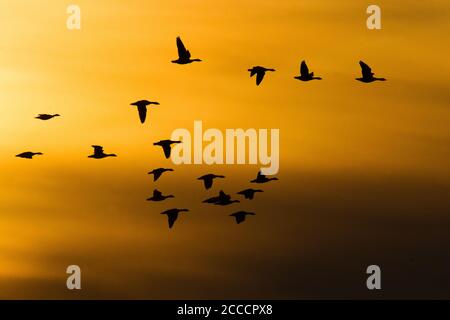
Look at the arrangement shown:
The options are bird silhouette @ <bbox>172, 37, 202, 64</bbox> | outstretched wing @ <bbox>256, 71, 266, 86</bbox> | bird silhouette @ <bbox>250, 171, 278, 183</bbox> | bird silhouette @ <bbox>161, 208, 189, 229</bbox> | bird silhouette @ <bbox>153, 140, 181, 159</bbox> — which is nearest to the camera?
bird silhouette @ <bbox>172, 37, 202, 64</bbox>

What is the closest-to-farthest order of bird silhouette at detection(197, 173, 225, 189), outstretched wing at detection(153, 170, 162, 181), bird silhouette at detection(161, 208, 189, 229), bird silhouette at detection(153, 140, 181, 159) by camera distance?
bird silhouette at detection(153, 140, 181, 159), bird silhouette at detection(197, 173, 225, 189), outstretched wing at detection(153, 170, 162, 181), bird silhouette at detection(161, 208, 189, 229)

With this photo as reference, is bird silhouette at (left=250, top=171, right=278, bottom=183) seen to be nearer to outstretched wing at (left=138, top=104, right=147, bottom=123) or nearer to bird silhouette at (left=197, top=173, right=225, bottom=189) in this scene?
bird silhouette at (left=197, top=173, right=225, bottom=189)

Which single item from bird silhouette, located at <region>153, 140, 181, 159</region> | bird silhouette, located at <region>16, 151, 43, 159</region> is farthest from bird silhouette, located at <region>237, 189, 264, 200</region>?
bird silhouette, located at <region>16, 151, 43, 159</region>

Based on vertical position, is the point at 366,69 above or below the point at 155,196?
above

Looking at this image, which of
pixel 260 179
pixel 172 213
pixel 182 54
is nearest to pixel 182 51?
pixel 182 54

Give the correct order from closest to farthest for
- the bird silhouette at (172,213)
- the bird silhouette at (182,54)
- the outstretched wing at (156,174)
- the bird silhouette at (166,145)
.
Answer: the bird silhouette at (182,54) < the bird silhouette at (166,145) < the outstretched wing at (156,174) < the bird silhouette at (172,213)

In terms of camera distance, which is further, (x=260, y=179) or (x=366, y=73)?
(x=260, y=179)

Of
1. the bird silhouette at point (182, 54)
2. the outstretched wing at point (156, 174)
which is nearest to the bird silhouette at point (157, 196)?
the outstretched wing at point (156, 174)

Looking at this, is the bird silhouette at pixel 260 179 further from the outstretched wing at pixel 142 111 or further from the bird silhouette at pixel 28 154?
the bird silhouette at pixel 28 154

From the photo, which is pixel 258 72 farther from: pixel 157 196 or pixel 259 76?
pixel 157 196
